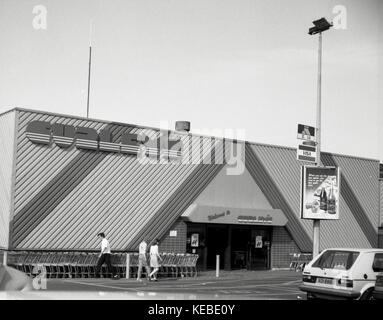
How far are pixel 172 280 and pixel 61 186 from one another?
5321mm

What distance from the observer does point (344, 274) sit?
1328 centimetres

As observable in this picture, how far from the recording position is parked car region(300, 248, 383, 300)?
13156mm

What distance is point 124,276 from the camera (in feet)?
72.4

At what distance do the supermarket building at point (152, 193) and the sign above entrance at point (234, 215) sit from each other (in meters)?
0.04

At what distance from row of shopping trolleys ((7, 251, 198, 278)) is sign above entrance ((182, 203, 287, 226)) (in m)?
1.90

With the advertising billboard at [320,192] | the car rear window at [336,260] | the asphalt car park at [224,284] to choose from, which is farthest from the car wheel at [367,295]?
the advertising billboard at [320,192]

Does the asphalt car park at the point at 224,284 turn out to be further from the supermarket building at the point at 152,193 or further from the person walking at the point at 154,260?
the supermarket building at the point at 152,193

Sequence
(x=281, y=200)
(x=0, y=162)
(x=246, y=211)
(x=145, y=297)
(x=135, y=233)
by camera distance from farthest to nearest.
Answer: (x=281, y=200) → (x=246, y=211) → (x=135, y=233) → (x=0, y=162) → (x=145, y=297)

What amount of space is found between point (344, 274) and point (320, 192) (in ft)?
25.8

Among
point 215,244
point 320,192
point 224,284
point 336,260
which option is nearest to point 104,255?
point 224,284

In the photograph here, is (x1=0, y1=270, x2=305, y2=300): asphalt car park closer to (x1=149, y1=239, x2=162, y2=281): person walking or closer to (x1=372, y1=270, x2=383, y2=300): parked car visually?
(x1=149, y1=239, x2=162, y2=281): person walking

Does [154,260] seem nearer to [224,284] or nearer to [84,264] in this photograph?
[84,264]
